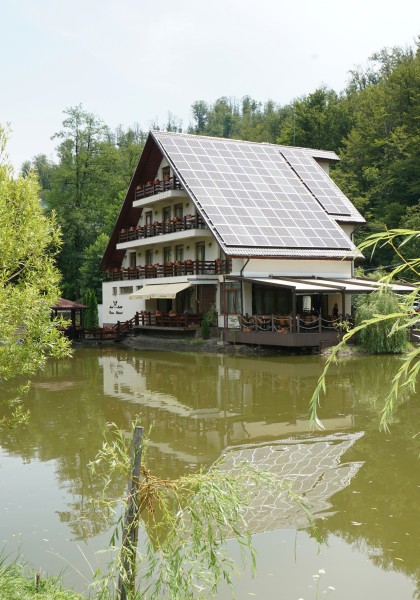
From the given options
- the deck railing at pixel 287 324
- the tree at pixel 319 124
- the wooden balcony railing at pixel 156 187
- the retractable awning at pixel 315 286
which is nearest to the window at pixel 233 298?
the retractable awning at pixel 315 286

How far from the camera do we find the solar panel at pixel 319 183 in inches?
1352

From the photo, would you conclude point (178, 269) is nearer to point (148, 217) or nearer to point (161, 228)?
point (161, 228)

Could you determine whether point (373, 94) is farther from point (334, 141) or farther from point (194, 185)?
point (194, 185)

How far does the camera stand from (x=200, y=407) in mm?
14047

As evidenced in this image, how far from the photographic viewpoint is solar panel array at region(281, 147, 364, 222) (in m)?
34.3

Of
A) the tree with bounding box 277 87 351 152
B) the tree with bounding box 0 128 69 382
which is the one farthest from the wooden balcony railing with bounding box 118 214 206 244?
the tree with bounding box 277 87 351 152

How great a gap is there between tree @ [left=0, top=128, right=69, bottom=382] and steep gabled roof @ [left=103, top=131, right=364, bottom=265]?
20777 millimetres

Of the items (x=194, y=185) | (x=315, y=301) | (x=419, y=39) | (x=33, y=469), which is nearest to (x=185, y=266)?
(x=194, y=185)

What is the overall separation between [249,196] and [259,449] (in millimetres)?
22888

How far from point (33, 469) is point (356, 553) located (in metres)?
4.85

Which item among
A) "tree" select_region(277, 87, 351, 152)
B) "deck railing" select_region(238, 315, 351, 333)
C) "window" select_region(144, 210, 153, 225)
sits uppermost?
"tree" select_region(277, 87, 351, 152)

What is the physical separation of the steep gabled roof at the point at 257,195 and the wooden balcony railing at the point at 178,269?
1653mm

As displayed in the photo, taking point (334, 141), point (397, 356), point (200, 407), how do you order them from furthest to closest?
point (334, 141)
point (397, 356)
point (200, 407)

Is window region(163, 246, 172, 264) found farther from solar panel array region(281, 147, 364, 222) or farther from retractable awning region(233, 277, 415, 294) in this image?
solar panel array region(281, 147, 364, 222)
